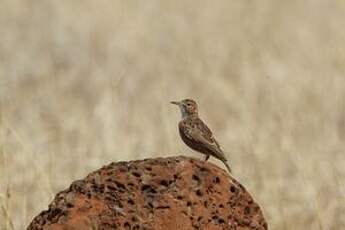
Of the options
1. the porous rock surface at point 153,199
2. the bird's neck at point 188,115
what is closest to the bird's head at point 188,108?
the bird's neck at point 188,115

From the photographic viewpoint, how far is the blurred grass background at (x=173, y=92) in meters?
10.3

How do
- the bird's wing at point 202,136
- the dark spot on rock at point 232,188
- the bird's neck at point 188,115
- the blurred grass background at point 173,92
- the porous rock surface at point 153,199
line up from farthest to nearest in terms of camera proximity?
the blurred grass background at point 173,92 < the bird's neck at point 188,115 < the bird's wing at point 202,136 < the dark spot on rock at point 232,188 < the porous rock surface at point 153,199

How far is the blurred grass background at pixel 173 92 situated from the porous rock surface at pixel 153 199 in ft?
5.04

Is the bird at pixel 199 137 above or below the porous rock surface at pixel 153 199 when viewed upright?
above

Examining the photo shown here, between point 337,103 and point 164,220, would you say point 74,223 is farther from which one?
point 337,103

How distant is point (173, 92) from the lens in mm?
14664

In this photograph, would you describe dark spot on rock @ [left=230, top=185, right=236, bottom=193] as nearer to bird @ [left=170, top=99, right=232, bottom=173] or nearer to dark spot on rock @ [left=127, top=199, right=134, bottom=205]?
dark spot on rock @ [left=127, top=199, right=134, bottom=205]

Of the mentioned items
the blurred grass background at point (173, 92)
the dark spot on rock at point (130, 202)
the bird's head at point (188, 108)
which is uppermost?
the blurred grass background at point (173, 92)

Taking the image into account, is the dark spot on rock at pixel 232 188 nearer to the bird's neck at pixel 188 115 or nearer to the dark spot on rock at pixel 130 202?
the dark spot on rock at pixel 130 202

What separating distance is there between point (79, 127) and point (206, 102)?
2.29m

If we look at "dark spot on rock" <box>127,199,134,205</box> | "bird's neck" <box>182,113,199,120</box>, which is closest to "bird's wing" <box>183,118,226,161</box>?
"bird's neck" <box>182,113,199,120</box>

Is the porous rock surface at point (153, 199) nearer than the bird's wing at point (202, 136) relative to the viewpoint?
Yes

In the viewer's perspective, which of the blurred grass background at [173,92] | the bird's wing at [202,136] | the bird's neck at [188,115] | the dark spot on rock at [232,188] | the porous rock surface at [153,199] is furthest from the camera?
the blurred grass background at [173,92]

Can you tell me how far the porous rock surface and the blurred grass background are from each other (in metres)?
1.54
